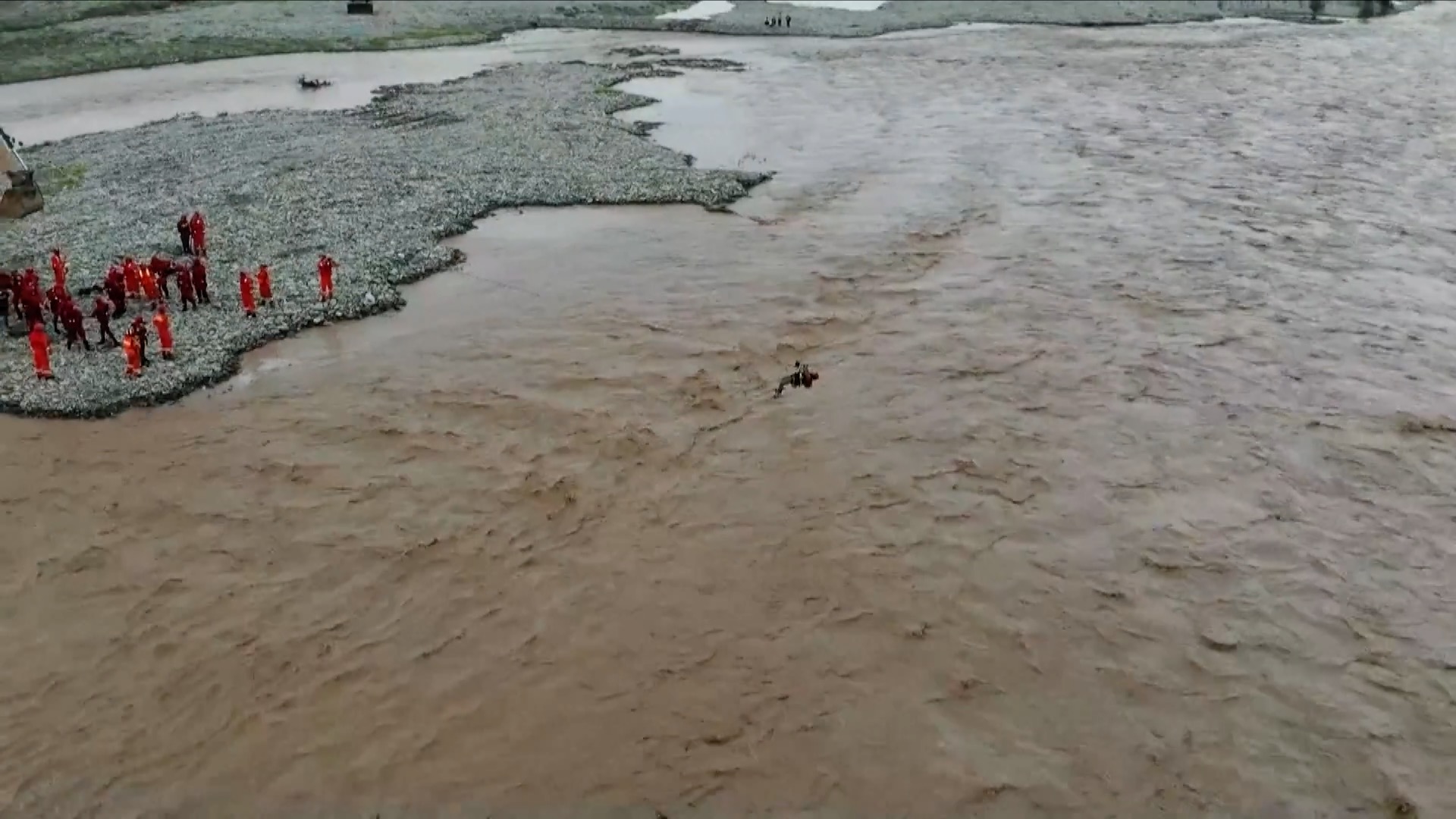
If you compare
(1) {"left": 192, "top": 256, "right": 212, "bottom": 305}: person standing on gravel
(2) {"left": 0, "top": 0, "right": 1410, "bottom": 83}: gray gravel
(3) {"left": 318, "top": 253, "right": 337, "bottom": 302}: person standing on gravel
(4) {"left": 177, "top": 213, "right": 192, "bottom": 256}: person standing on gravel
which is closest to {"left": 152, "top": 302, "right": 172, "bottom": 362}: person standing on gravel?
(1) {"left": 192, "top": 256, "right": 212, "bottom": 305}: person standing on gravel

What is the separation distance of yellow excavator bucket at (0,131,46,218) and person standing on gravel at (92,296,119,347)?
8025 mm

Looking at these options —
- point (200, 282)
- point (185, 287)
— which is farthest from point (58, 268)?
point (200, 282)

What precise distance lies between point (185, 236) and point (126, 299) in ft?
7.73

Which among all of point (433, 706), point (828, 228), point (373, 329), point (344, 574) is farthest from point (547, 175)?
point (433, 706)

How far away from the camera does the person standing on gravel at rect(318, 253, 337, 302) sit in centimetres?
1614

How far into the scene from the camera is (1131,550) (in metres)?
11.1

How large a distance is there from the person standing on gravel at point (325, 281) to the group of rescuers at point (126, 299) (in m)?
0.01

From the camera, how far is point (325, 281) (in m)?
16.1

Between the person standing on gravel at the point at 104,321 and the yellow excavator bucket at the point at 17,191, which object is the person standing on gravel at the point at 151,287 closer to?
the person standing on gravel at the point at 104,321

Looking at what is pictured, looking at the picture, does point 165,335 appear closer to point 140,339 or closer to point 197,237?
point 140,339

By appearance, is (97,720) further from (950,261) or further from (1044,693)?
(950,261)

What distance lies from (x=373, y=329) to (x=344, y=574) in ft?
21.1

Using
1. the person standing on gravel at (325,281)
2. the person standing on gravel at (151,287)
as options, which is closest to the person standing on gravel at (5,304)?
the person standing on gravel at (151,287)

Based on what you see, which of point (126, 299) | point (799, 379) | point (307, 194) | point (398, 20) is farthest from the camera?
point (398, 20)
